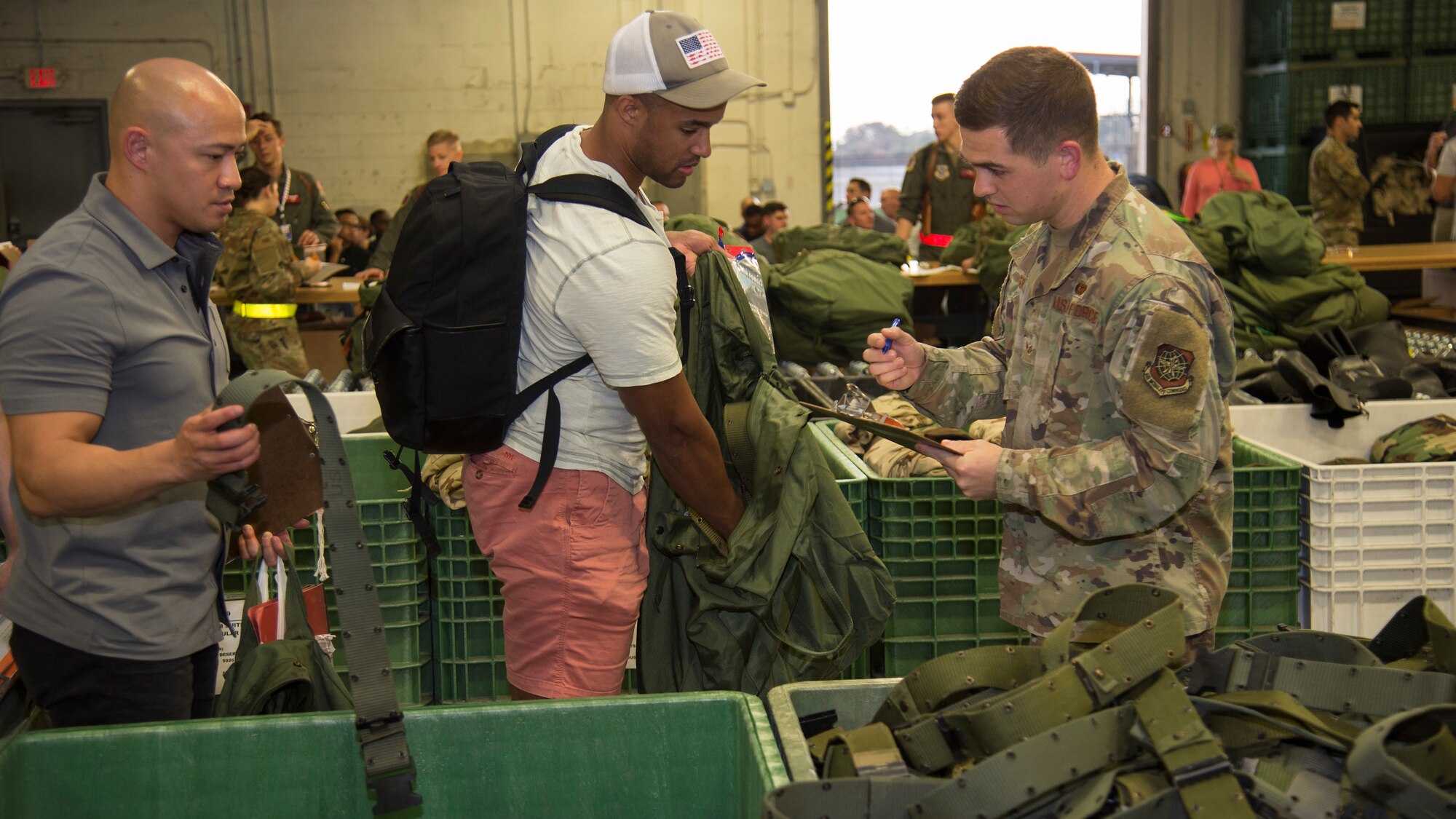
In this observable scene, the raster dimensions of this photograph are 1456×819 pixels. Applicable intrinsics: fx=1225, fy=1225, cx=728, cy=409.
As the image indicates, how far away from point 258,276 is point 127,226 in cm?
426

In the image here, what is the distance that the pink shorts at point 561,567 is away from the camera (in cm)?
206

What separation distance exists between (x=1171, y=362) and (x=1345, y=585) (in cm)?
158

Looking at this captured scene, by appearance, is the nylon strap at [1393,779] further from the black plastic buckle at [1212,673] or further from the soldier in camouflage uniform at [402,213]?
the soldier in camouflage uniform at [402,213]

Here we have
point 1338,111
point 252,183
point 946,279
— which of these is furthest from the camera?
point 1338,111

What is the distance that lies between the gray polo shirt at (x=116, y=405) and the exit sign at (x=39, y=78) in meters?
11.2

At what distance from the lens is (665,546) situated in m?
2.18

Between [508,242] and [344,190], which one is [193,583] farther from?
[344,190]

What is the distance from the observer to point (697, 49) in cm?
196

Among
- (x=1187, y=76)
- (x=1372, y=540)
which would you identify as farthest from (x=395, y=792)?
(x=1187, y=76)

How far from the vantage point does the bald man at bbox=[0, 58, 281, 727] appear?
1620mm

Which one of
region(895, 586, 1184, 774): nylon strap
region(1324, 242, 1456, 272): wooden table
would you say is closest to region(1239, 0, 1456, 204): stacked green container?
region(1324, 242, 1456, 272): wooden table

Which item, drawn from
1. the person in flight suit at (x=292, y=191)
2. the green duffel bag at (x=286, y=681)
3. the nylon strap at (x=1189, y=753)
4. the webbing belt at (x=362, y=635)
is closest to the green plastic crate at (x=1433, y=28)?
the person in flight suit at (x=292, y=191)

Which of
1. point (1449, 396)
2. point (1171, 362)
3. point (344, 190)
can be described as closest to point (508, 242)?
point (1171, 362)

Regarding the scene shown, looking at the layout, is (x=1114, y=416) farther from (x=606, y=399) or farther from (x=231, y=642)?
(x=231, y=642)
